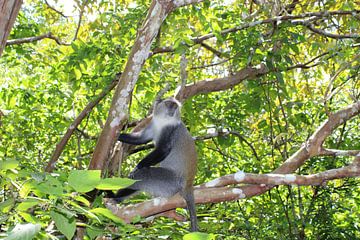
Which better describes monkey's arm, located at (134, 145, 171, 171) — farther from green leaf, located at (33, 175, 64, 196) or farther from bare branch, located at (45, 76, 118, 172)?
green leaf, located at (33, 175, 64, 196)

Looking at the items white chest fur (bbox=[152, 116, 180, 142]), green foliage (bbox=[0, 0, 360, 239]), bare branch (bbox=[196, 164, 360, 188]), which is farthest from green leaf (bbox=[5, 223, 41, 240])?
white chest fur (bbox=[152, 116, 180, 142])

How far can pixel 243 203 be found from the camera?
21.2 feet

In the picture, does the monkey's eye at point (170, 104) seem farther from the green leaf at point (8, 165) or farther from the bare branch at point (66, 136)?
the green leaf at point (8, 165)

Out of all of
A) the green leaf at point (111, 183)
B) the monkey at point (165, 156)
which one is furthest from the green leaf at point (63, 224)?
the monkey at point (165, 156)

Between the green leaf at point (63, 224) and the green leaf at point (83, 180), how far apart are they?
0.15m

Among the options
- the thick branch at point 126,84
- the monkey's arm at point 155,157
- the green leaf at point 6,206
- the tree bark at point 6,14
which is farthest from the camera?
the monkey's arm at point 155,157

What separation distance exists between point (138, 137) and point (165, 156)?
406mm

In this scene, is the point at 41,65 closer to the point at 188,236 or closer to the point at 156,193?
the point at 156,193

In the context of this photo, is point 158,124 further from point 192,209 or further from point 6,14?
point 6,14

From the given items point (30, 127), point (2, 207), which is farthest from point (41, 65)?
point (2, 207)

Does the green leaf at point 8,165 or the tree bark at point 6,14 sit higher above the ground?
the tree bark at point 6,14

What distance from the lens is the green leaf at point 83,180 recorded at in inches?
48.8

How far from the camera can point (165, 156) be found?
5207 mm

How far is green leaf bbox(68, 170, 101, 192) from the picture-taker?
1240 mm
